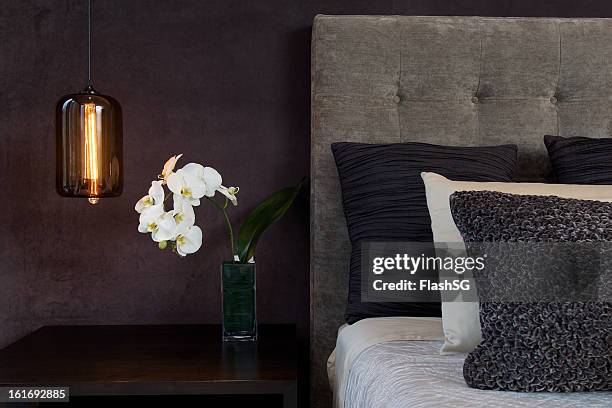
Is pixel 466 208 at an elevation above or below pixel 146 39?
below

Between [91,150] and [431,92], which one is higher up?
[431,92]

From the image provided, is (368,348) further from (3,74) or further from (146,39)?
(3,74)

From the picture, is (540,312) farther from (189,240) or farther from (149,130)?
(149,130)

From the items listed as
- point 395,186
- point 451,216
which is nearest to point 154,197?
point 395,186

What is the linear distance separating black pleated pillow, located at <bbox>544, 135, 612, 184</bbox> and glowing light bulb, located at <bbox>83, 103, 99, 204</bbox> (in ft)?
3.75

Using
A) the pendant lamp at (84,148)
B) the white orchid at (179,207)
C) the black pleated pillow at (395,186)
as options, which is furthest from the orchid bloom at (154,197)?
the black pleated pillow at (395,186)

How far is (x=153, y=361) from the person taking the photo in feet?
5.44

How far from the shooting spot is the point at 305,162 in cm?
209

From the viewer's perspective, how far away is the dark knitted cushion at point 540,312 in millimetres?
1133

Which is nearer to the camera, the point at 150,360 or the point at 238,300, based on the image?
the point at 150,360

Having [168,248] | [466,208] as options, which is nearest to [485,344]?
[466,208]

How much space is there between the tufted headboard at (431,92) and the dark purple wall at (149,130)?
0.15 m

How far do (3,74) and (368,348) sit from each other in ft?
4.22

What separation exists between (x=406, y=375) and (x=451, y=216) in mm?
374
